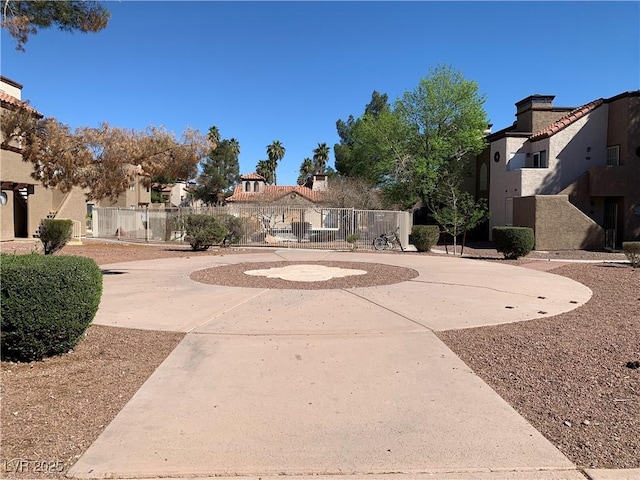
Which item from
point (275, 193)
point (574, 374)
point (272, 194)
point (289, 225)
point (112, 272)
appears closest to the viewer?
point (574, 374)

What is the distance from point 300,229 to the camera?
27094 millimetres

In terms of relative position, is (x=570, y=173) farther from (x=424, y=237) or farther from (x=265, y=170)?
(x=265, y=170)

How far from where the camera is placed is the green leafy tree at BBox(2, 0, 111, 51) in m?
8.95

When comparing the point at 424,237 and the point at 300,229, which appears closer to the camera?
the point at 424,237

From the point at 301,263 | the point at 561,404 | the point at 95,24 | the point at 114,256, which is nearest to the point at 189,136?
the point at 114,256

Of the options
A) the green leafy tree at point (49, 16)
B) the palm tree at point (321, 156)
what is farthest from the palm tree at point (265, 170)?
the green leafy tree at point (49, 16)

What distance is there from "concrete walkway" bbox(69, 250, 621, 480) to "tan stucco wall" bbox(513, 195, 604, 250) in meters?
17.3

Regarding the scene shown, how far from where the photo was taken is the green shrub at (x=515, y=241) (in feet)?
58.2

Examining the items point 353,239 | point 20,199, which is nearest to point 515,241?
point 353,239

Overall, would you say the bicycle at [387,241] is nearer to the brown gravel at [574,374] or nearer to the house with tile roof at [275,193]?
the brown gravel at [574,374]

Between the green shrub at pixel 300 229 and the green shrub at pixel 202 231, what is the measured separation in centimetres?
591

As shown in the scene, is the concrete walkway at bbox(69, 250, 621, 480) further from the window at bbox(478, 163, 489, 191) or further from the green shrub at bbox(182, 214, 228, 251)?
the window at bbox(478, 163, 489, 191)

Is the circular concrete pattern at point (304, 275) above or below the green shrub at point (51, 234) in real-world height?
below

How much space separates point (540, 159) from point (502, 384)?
90.8 feet
